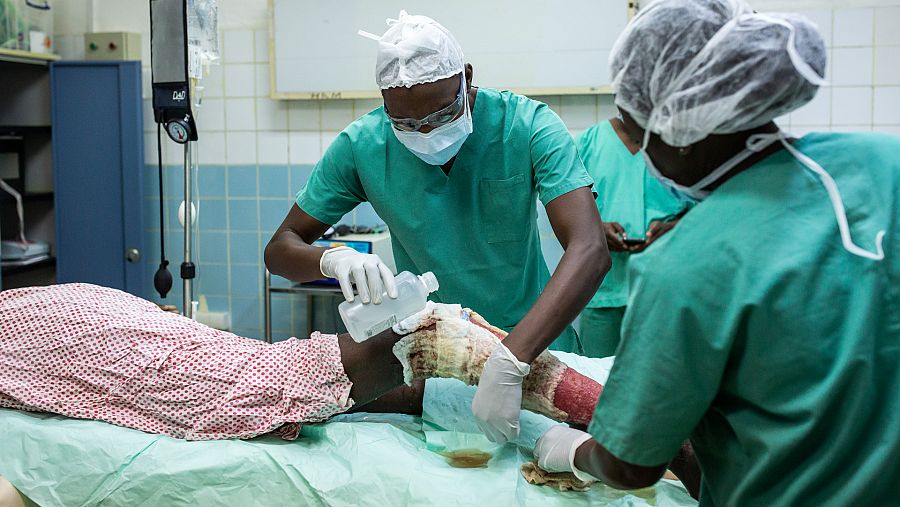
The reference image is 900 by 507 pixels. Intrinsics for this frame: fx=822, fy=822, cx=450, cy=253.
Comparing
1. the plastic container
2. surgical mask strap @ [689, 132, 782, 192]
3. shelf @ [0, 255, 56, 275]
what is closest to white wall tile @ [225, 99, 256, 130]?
the plastic container

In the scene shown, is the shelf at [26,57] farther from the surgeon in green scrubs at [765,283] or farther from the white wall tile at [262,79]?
the surgeon in green scrubs at [765,283]

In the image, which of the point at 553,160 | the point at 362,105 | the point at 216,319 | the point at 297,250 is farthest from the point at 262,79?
the point at 553,160

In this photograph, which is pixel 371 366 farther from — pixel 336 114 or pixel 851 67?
pixel 851 67

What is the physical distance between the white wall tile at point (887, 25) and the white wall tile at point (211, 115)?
9.19ft

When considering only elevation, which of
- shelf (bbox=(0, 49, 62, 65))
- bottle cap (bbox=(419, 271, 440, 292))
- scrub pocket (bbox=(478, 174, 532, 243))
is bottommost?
bottle cap (bbox=(419, 271, 440, 292))

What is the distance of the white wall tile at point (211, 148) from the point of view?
3826 millimetres

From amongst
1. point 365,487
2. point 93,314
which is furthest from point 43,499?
point 365,487

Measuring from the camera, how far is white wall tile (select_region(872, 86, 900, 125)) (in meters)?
3.27

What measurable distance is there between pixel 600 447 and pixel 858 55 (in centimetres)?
285

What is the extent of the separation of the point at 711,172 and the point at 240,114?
3163 millimetres

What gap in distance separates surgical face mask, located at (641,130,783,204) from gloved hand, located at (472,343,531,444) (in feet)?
1.88

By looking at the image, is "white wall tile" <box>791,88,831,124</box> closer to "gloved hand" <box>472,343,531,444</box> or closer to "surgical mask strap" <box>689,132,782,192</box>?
"gloved hand" <box>472,343,531,444</box>

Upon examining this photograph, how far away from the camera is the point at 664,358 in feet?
2.90

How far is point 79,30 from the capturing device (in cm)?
390
